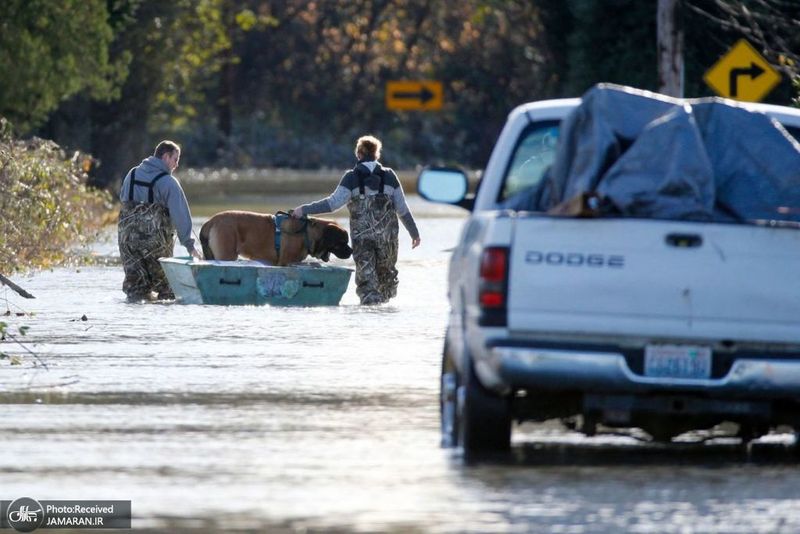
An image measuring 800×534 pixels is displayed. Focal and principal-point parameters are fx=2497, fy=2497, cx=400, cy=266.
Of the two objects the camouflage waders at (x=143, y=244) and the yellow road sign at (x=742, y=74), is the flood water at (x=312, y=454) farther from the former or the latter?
the yellow road sign at (x=742, y=74)

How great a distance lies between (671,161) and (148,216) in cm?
1212

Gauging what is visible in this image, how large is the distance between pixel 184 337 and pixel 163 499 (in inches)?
344

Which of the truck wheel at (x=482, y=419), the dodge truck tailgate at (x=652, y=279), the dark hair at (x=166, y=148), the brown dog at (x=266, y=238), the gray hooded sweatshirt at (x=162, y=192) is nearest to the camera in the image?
the dodge truck tailgate at (x=652, y=279)

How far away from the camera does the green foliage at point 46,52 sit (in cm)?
3872

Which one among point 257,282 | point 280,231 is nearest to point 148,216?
point 280,231

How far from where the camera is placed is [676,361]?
11312 mm

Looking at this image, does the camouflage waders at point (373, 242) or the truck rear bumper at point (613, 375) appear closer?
the truck rear bumper at point (613, 375)

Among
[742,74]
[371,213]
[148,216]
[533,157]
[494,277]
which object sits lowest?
[148,216]

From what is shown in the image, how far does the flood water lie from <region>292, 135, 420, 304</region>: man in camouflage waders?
3.76 m

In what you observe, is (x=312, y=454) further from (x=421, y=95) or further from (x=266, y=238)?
(x=421, y=95)

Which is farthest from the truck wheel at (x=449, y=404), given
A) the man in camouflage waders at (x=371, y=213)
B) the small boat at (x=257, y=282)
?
the man in camouflage waders at (x=371, y=213)

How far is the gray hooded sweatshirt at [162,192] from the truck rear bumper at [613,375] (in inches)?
469

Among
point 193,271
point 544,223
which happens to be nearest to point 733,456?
point 544,223

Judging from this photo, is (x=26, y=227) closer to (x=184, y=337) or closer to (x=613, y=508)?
(x=184, y=337)
